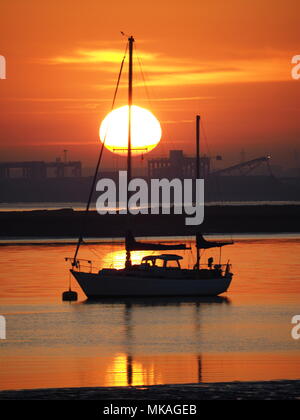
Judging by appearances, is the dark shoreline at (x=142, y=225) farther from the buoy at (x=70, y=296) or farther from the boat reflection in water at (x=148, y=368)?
the boat reflection in water at (x=148, y=368)

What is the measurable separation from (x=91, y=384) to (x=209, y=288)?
17.8 meters

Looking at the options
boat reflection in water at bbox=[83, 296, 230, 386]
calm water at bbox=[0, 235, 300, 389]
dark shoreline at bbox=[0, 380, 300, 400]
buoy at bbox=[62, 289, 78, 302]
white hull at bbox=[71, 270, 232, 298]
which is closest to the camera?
dark shoreline at bbox=[0, 380, 300, 400]

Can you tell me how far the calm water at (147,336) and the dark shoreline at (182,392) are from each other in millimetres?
2989

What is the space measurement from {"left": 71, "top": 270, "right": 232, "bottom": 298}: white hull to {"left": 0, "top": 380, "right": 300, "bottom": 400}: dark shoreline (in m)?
19.0

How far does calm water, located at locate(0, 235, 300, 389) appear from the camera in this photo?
70.4 feet

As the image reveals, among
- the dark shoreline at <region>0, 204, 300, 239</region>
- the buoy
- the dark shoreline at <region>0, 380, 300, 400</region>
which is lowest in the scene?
the dark shoreline at <region>0, 380, 300, 400</region>

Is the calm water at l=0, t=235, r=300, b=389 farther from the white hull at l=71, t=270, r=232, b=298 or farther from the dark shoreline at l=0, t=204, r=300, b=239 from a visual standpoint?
the dark shoreline at l=0, t=204, r=300, b=239

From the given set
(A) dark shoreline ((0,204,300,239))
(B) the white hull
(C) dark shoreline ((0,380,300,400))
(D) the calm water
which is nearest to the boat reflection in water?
(D) the calm water

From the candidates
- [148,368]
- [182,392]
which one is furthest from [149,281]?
[182,392]

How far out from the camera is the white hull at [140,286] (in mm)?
36406
